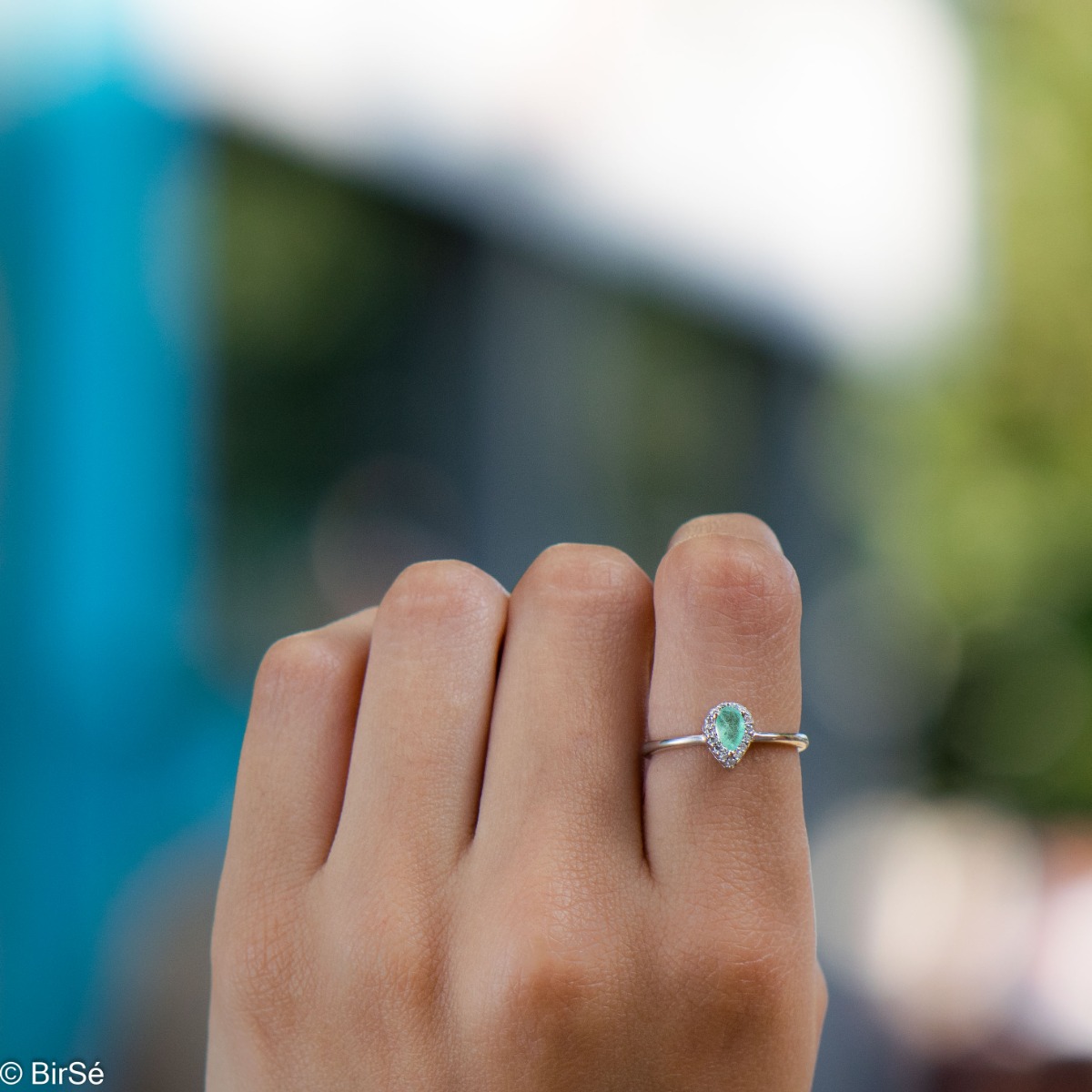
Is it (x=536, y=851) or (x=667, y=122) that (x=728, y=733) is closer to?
(x=536, y=851)

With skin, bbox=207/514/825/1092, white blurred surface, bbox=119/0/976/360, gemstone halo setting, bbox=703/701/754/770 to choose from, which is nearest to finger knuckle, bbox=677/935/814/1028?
skin, bbox=207/514/825/1092

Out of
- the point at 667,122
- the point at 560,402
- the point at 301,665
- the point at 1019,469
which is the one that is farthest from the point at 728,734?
the point at 1019,469

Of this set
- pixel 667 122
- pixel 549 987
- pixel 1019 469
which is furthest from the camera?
pixel 1019 469

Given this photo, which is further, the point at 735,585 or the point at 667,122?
the point at 667,122

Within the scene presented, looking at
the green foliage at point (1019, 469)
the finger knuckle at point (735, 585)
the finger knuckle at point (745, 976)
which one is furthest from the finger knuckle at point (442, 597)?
the green foliage at point (1019, 469)

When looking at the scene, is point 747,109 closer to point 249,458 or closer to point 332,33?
point 332,33

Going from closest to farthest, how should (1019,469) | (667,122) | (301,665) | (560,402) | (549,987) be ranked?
1. (549,987)
2. (301,665)
3. (560,402)
4. (667,122)
5. (1019,469)
